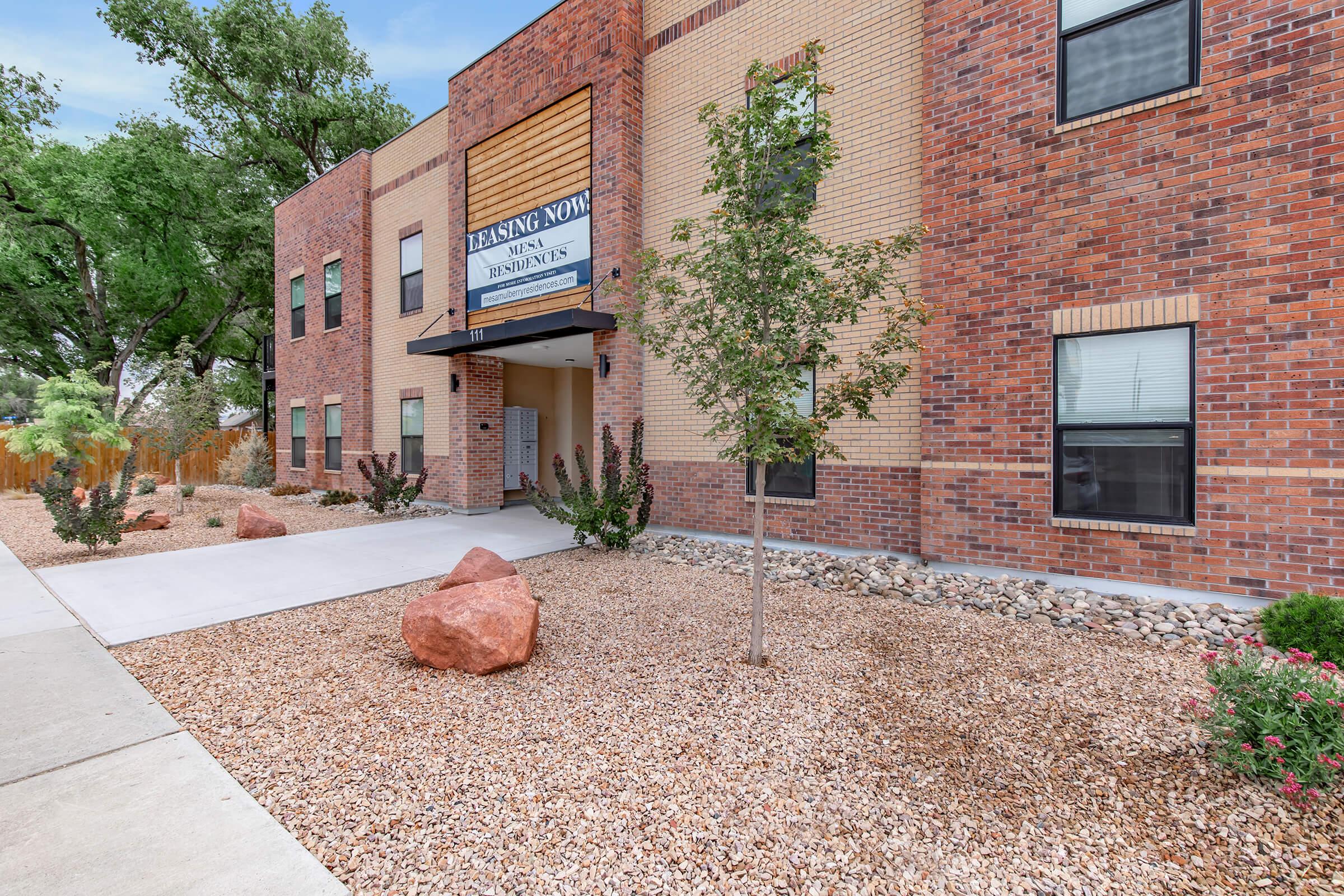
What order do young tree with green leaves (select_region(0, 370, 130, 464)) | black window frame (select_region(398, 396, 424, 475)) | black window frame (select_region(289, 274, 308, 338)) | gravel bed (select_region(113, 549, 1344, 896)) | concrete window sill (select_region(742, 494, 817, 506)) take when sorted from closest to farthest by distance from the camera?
gravel bed (select_region(113, 549, 1344, 896))
concrete window sill (select_region(742, 494, 817, 506))
young tree with green leaves (select_region(0, 370, 130, 464))
black window frame (select_region(398, 396, 424, 475))
black window frame (select_region(289, 274, 308, 338))

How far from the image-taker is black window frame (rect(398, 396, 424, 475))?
13.1 m

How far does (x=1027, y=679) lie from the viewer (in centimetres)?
400

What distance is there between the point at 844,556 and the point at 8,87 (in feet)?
107

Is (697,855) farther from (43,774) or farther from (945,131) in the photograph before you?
(945,131)

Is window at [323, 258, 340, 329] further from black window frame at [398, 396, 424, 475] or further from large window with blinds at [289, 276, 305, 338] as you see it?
black window frame at [398, 396, 424, 475]

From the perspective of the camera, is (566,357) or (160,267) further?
(160,267)

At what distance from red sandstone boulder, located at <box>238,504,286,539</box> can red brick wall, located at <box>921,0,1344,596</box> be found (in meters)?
9.60

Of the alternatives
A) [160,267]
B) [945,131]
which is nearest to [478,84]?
[945,131]

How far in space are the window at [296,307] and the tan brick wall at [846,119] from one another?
42.3ft

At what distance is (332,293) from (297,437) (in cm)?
440

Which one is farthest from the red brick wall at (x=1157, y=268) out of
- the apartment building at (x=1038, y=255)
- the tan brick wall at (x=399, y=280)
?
the tan brick wall at (x=399, y=280)

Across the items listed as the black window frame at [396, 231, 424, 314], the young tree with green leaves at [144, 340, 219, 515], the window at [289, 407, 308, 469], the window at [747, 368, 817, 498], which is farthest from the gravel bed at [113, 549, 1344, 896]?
the window at [289, 407, 308, 469]

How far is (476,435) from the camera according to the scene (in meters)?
11.8

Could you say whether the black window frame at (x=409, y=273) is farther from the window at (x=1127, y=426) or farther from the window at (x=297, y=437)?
the window at (x=1127, y=426)
